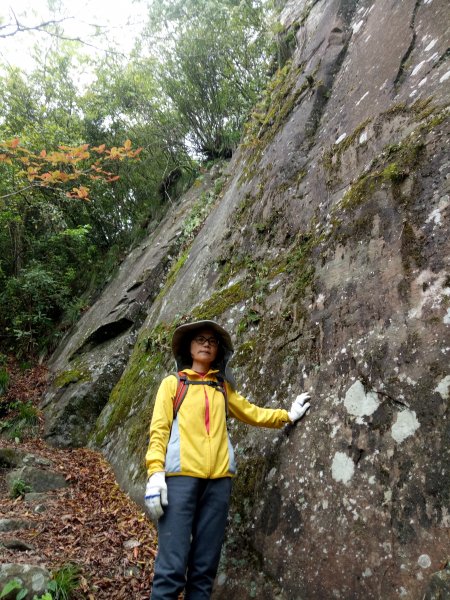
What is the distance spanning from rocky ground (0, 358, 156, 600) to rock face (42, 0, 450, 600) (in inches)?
17.7

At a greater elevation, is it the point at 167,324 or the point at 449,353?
the point at 167,324

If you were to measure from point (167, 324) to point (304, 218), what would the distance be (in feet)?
11.4

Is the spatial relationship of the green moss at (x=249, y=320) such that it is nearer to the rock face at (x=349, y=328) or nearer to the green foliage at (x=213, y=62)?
the rock face at (x=349, y=328)

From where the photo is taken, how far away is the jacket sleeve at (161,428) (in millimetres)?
3092

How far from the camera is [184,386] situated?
350 cm

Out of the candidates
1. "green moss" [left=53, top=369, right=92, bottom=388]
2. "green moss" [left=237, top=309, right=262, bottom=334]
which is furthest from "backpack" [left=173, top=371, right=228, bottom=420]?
"green moss" [left=53, top=369, right=92, bottom=388]

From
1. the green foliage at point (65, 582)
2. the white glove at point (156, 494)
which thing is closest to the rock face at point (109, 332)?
the green foliage at point (65, 582)

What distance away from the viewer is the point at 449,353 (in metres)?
2.67

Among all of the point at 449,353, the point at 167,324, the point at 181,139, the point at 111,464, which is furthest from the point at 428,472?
the point at 181,139

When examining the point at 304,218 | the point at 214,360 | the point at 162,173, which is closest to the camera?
the point at 214,360

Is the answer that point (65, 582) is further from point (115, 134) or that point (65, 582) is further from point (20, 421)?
point (115, 134)

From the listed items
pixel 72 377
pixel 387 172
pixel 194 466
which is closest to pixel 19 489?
pixel 194 466

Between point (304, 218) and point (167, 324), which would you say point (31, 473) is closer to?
point (167, 324)

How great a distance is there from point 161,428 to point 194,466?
1.33 feet
